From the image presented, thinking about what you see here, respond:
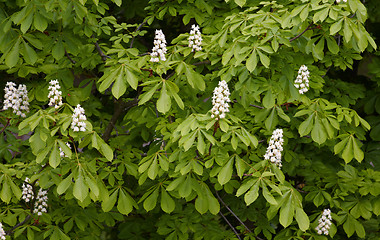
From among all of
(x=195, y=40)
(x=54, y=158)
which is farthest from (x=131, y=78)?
(x=54, y=158)

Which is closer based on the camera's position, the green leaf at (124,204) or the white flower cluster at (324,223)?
the green leaf at (124,204)

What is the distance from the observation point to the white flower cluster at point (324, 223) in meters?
3.91

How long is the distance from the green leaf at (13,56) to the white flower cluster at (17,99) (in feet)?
0.82

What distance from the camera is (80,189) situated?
293cm

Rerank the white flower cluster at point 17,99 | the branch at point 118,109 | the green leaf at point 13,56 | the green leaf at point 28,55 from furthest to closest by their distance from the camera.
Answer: the branch at point 118,109
the white flower cluster at point 17,99
the green leaf at point 28,55
the green leaf at point 13,56

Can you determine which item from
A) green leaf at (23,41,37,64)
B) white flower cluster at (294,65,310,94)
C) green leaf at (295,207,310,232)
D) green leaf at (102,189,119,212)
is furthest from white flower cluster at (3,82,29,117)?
green leaf at (295,207,310,232)

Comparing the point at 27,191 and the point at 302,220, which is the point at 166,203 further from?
the point at 27,191

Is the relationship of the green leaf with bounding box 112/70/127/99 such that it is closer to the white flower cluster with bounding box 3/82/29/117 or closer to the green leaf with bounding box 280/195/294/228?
the white flower cluster with bounding box 3/82/29/117

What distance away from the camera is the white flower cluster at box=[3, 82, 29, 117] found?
3.67 m

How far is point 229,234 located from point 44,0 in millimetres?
2444

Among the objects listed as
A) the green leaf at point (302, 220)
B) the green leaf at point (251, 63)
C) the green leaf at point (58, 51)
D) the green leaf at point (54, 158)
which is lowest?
the green leaf at point (302, 220)

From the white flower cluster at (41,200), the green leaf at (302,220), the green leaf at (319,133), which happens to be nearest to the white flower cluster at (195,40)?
the green leaf at (319,133)

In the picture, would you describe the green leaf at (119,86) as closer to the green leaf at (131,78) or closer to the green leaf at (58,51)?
the green leaf at (131,78)

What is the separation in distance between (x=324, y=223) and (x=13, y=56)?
8.97 ft
